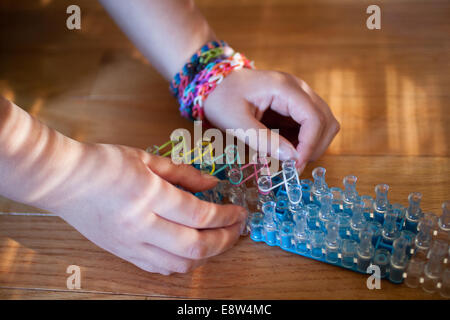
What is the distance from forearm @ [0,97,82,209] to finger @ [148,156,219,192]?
0.35 ft

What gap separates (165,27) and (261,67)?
0.74 feet

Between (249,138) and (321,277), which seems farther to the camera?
(249,138)

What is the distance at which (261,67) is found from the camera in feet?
3.11

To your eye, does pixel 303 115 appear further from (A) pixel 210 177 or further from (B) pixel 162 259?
(B) pixel 162 259

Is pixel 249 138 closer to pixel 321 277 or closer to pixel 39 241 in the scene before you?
pixel 321 277

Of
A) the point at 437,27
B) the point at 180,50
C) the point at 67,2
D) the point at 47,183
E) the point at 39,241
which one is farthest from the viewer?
the point at 67,2

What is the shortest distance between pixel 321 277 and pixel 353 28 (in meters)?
0.62

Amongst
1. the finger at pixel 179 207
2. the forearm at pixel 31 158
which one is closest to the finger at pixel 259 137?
the finger at pixel 179 207

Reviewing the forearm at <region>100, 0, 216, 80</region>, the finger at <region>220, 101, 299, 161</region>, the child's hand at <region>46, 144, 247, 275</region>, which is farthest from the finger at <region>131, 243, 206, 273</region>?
the forearm at <region>100, 0, 216, 80</region>

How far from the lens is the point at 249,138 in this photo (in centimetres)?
72

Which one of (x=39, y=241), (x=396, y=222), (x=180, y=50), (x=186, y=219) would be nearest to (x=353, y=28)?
(x=180, y=50)

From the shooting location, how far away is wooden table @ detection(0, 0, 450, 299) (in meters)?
0.62

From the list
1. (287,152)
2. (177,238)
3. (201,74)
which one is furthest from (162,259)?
(201,74)

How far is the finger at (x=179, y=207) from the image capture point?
59cm
